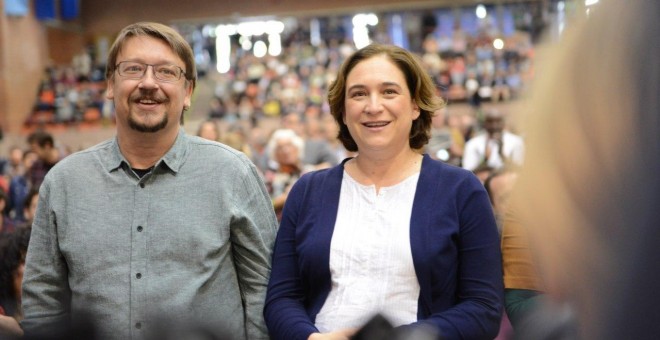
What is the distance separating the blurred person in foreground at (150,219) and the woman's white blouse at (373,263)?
273 millimetres

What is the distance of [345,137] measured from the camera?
A: 2309 mm

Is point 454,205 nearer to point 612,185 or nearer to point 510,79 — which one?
point 612,185

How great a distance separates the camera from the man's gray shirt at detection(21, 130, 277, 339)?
6.61 ft

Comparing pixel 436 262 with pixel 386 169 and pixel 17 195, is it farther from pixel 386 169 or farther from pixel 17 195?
pixel 17 195

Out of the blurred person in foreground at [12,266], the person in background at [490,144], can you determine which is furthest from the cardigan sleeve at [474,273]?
the person in background at [490,144]

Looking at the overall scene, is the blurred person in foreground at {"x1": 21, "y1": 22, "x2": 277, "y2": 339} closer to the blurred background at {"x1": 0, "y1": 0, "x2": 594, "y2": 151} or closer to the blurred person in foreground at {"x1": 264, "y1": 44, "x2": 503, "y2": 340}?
the blurred person in foreground at {"x1": 264, "y1": 44, "x2": 503, "y2": 340}

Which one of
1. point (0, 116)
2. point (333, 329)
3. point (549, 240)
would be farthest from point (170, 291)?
point (0, 116)

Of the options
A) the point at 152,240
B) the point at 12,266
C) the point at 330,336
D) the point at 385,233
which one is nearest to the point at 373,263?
the point at 385,233

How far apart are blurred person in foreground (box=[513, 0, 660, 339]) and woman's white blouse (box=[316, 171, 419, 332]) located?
1.29m

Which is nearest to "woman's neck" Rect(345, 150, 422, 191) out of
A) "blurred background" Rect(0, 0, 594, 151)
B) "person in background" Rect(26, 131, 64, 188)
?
"person in background" Rect(26, 131, 64, 188)

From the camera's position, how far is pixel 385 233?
6.38 ft

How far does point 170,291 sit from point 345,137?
700 mm

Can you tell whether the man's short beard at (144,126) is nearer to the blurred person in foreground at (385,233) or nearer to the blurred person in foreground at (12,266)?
the blurred person in foreground at (385,233)

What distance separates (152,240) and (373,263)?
60cm
